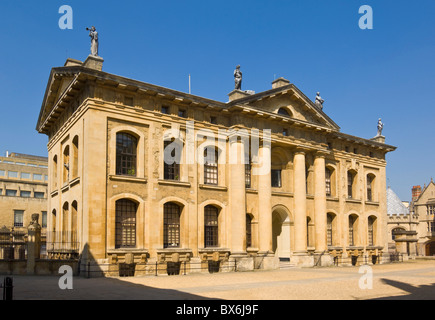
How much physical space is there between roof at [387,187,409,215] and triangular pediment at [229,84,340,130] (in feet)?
158

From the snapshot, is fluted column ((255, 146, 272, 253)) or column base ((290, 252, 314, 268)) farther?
column base ((290, 252, 314, 268))

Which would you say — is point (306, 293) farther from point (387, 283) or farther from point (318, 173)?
point (318, 173)

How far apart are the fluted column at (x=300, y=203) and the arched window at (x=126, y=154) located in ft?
43.2

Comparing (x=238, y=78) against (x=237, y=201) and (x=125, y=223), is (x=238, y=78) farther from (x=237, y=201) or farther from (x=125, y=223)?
(x=125, y=223)

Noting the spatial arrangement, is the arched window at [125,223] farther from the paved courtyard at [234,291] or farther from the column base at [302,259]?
the column base at [302,259]

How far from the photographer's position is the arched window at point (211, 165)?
1236 inches

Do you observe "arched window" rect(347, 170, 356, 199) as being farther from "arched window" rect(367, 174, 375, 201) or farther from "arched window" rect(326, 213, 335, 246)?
"arched window" rect(326, 213, 335, 246)

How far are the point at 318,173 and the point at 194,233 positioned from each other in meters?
12.6

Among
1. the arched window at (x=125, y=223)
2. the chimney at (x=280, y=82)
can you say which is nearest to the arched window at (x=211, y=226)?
the arched window at (x=125, y=223)

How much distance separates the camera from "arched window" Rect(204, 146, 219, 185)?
103 feet

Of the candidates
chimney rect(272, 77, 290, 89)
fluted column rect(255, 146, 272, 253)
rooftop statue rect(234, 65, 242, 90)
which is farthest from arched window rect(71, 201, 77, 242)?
chimney rect(272, 77, 290, 89)

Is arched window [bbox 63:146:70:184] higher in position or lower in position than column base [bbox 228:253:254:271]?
higher

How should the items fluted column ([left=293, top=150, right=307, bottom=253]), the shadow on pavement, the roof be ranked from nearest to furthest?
the shadow on pavement < fluted column ([left=293, top=150, right=307, bottom=253]) < the roof
